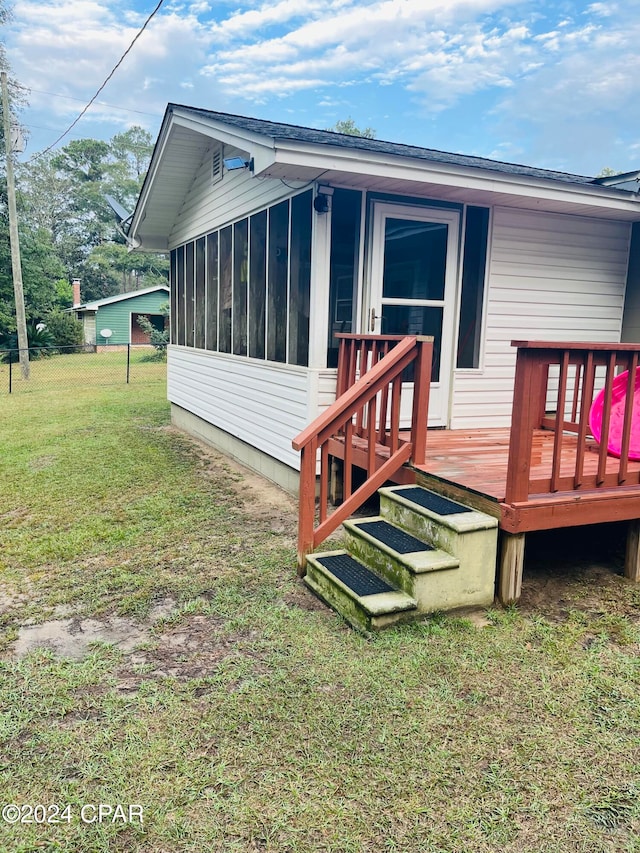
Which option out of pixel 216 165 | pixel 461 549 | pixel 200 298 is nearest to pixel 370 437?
pixel 461 549

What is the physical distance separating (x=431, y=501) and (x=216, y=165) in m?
5.40

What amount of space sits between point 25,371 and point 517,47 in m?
53.2

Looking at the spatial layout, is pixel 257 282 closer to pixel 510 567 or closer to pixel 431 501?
pixel 431 501

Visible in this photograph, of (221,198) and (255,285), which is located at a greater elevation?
(221,198)

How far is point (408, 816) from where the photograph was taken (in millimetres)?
1792

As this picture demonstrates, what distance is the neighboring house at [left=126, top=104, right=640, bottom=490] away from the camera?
181 inches

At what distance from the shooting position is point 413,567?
287 centimetres

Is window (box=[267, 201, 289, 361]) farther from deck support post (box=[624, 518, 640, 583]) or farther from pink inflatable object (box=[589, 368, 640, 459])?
deck support post (box=[624, 518, 640, 583])

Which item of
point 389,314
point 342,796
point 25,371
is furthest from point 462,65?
point 342,796

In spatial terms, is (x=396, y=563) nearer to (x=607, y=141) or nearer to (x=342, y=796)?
(x=342, y=796)

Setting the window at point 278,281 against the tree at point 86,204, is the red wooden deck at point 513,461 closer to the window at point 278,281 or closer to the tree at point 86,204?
the window at point 278,281

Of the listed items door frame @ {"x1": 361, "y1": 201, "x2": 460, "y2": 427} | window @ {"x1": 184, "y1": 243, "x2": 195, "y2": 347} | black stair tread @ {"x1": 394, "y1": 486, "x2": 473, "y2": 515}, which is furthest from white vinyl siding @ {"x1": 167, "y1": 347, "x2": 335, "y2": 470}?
black stair tread @ {"x1": 394, "y1": 486, "x2": 473, "y2": 515}

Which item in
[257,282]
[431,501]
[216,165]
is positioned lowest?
[431,501]

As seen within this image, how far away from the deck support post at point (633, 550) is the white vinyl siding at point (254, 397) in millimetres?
2394
